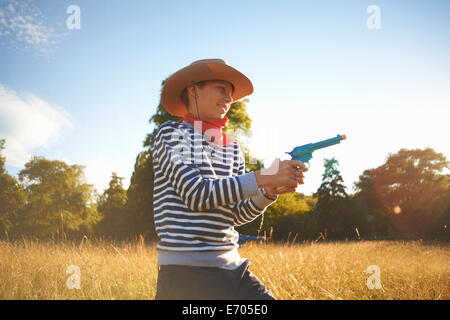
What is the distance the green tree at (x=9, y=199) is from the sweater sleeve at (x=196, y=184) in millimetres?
24071

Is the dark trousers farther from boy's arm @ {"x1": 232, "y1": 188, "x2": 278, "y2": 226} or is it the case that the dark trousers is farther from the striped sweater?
boy's arm @ {"x1": 232, "y1": 188, "x2": 278, "y2": 226}

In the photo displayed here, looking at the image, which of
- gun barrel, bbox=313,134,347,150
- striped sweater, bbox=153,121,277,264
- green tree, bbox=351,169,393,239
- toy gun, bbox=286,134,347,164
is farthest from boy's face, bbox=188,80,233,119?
green tree, bbox=351,169,393,239

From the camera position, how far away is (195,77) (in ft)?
7.98

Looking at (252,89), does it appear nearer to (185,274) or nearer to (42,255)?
(185,274)

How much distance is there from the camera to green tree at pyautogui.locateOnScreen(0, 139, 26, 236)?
20672mm

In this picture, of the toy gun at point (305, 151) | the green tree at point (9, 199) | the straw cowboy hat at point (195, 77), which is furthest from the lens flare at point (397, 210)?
the green tree at point (9, 199)

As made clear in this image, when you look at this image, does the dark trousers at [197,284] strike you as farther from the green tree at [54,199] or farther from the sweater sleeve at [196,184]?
the green tree at [54,199]

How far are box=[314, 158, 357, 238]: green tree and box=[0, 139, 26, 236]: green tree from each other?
28286 mm

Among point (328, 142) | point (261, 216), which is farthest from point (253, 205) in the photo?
point (261, 216)

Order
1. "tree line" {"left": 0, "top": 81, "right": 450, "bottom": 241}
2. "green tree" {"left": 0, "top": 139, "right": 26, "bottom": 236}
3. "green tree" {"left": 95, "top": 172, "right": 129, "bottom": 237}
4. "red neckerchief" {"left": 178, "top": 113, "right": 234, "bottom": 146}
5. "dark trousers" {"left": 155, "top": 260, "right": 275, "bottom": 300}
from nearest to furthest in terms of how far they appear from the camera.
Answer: "dark trousers" {"left": 155, "top": 260, "right": 275, "bottom": 300} → "red neckerchief" {"left": 178, "top": 113, "right": 234, "bottom": 146} → "tree line" {"left": 0, "top": 81, "right": 450, "bottom": 241} → "green tree" {"left": 0, "top": 139, "right": 26, "bottom": 236} → "green tree" {"left": 95, "top": 172, "right": 129, "bottom": 237}

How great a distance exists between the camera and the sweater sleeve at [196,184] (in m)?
1.69
